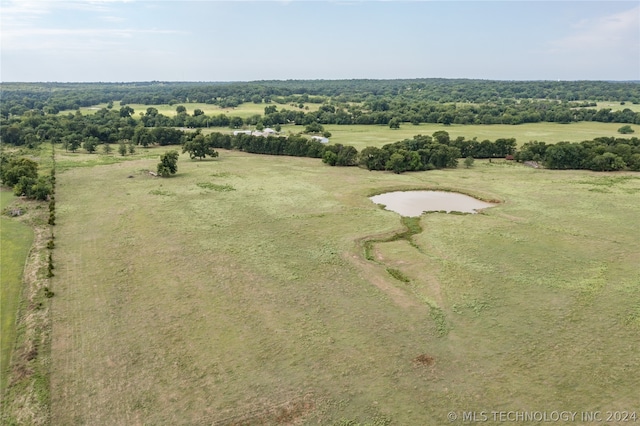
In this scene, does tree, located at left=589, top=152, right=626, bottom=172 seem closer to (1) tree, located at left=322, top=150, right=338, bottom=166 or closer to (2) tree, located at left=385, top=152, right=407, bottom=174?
(2) tree, located at left=385, top=152, right=407, bottom=174

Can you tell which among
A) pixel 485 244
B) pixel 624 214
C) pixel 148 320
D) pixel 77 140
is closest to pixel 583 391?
pixel 485 244

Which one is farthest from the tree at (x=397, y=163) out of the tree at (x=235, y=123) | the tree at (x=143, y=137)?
the tree at (x=235, y=123)

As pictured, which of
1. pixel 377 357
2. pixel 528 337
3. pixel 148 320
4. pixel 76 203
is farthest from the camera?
pixel 76 203

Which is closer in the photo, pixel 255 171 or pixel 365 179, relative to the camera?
pixel 365 179

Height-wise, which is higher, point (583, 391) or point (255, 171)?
point (255, 171)

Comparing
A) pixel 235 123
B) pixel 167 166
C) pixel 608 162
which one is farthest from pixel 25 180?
pixel 608 162

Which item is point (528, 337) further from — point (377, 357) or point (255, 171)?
point (255, 171)

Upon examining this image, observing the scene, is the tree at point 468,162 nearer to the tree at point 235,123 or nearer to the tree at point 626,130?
the tree at point 626,130
